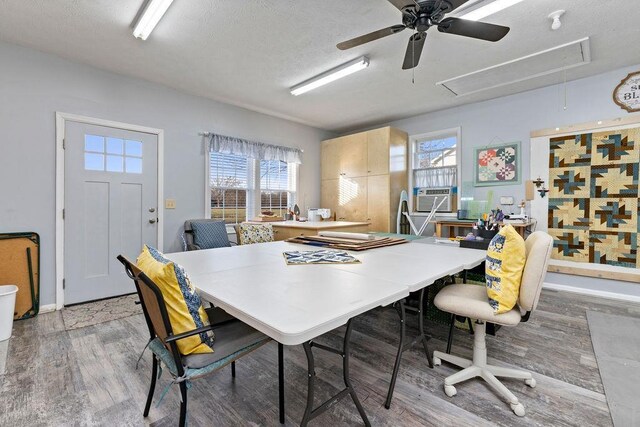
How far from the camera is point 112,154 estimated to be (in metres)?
3.41

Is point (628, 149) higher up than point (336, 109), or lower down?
lower down

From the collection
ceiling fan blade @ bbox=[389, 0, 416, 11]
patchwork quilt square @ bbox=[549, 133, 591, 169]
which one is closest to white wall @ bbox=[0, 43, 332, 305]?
ceiling fan blade @ bbox=[389, 0, 416, 11]

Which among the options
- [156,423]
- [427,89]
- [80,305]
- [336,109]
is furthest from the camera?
[336,109]

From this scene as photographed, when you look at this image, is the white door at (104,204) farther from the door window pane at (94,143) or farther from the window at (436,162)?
the window at (436,162)

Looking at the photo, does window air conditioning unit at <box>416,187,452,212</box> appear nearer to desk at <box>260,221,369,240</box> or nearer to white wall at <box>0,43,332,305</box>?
desk at <box>260,221,369,240</box>

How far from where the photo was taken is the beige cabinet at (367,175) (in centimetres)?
485

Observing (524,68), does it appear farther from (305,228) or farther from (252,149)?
(252,149)

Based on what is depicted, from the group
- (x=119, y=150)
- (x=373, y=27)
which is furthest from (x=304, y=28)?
(x=119, y=150)

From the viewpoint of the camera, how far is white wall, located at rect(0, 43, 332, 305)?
282cm

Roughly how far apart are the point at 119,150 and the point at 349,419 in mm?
3694

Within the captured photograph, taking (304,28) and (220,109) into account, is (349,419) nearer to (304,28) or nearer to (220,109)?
(304,28)

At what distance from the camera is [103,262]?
3385mm

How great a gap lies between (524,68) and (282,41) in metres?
2.72

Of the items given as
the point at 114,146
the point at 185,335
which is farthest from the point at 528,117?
the point at 114,146
